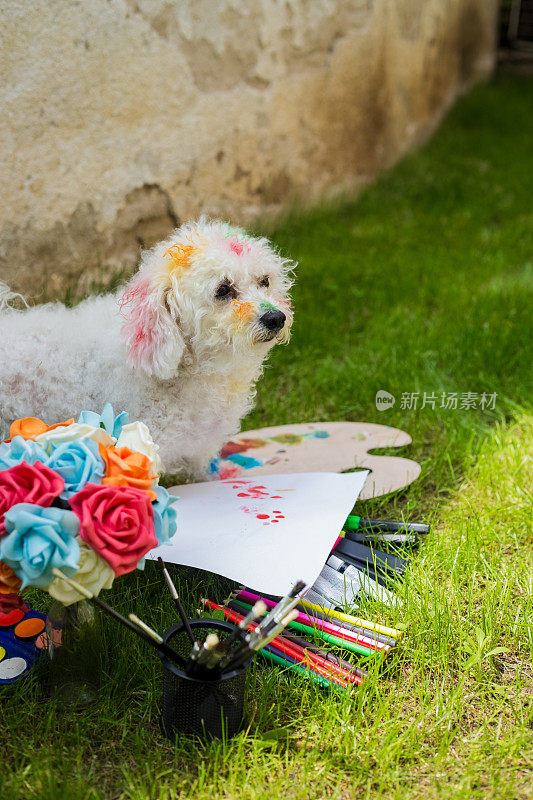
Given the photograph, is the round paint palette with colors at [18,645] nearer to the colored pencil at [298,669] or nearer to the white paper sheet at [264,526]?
the white paper sheet at [264,526]

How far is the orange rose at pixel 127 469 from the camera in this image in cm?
124

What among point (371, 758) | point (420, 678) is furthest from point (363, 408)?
point (371, 758)

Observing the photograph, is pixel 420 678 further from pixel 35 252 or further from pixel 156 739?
pixel 35 252

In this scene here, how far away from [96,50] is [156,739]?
2.29 meters

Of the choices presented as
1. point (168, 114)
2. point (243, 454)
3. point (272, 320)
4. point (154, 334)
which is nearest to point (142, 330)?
point (154, 334)

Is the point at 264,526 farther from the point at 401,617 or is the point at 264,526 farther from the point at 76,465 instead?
the point at 76,465

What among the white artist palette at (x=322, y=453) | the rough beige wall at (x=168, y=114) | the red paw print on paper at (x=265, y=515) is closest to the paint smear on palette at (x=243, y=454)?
the white artist palette at (x=322, y=453)

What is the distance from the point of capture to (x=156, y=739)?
4.37 ft

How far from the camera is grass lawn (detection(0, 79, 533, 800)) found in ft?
4.15

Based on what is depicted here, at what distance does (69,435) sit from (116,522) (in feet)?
0.71

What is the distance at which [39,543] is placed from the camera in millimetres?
1134

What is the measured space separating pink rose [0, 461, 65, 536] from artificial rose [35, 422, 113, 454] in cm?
8

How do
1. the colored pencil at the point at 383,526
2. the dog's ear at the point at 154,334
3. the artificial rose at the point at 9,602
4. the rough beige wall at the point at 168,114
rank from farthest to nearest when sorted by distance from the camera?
the rough beige wall at the point at 168,114, the colored pencil at the point at 383,526, the dog's ear at the point at 154,334, the artificial rose at the point at 9,602

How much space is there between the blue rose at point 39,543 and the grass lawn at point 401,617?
0.35 m
